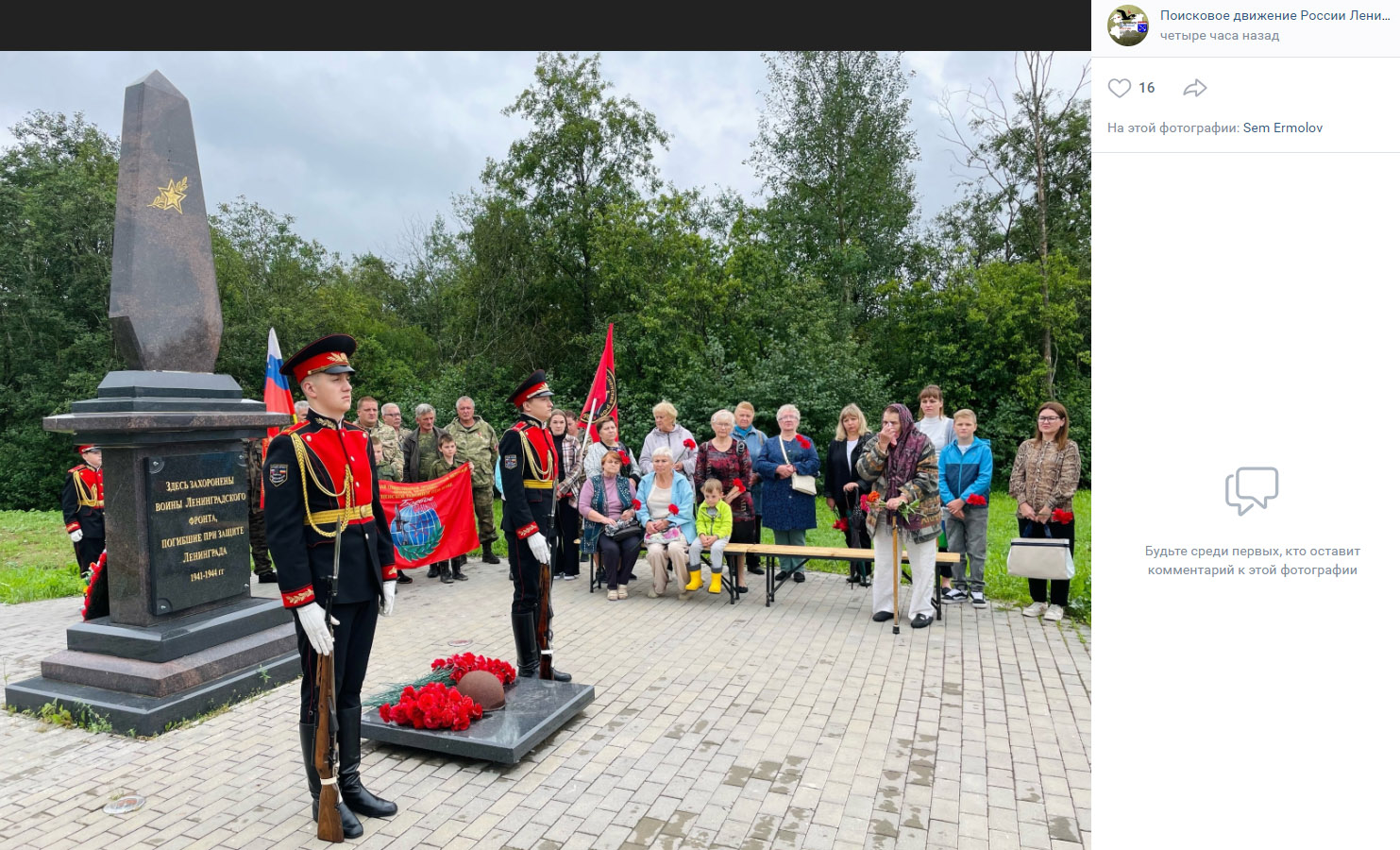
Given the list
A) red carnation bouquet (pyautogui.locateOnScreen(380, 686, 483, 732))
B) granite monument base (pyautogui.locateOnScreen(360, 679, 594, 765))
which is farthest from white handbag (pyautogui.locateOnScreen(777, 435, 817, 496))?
red carnation bouquet (pyautogui.locateOnScreen(380, 686, 483, 732))

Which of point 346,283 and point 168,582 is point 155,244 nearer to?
point 168,582

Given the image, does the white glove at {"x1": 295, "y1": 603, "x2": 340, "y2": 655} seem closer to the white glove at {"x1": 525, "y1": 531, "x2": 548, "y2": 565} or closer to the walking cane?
the white glove at {"x1": 525, "y1": 531, "x2": 548, "y2": 565}

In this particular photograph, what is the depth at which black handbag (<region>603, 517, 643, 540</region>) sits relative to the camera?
8273mm

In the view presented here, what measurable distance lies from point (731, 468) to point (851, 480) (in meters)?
1.37

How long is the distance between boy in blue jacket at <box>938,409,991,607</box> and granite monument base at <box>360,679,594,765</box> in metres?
4.41

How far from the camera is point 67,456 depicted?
987 inches

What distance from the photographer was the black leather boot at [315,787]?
346 cm

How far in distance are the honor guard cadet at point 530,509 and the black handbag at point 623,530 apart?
9.51ft

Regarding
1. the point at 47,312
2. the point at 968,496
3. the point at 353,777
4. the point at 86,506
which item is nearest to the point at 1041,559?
the point at 968,496

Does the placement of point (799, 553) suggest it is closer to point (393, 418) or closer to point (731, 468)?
point (731, 468)

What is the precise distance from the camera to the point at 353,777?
3.64 m

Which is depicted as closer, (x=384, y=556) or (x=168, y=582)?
(x=384, y=556)

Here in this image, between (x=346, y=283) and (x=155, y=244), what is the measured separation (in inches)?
1256
